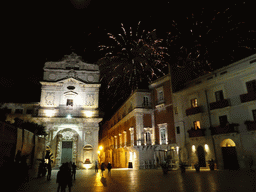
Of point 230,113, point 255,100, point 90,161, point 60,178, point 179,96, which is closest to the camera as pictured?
point 60,178

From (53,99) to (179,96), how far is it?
67.5 ft

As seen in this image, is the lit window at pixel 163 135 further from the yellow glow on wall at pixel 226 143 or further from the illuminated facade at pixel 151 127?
the yellow glow on wall at pixel 226 143

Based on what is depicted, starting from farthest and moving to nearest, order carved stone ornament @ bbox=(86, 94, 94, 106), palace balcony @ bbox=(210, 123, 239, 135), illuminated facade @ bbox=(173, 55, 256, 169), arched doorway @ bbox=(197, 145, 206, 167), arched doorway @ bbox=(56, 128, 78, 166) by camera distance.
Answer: carved stone ornament @ bbox=(86, 94, 94, 106)
arched doorway @ bbox=(56, 128, 78, 166)
arched doorway @ bbox=(197, 145, 206, 167)
palace balcony @ bbox=(210, 123, 239, 135)
illuminated facade @ bbox=(173, 55, 256, 169)

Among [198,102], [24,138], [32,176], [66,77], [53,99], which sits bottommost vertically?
[32,176]

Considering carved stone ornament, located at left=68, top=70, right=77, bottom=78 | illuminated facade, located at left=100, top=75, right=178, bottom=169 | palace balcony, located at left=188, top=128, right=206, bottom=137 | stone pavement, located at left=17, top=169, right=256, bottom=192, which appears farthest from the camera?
carved stone ornament, located at left=68, top=70, right=77, bottom=78

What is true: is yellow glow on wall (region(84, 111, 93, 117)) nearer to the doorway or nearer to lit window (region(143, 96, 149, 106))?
the doorway

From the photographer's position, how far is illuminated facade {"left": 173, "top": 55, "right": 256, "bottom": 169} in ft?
68.3

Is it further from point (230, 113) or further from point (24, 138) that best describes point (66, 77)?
point (230, 113)

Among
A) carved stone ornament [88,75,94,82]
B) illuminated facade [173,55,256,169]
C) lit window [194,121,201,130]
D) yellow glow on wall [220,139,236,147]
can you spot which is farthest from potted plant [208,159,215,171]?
carved stone ornament [88,75,94,82]

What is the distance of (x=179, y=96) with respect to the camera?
29.3 metres

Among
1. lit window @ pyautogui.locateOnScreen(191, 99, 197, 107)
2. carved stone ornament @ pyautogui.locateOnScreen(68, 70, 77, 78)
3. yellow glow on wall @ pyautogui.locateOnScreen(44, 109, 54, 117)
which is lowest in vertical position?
lit window @ pyautogui.locateOnScreen(191, 99, 197, 107)

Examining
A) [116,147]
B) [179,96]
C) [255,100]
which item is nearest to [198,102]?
[179,96]

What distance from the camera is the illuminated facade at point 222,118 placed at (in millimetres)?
20812

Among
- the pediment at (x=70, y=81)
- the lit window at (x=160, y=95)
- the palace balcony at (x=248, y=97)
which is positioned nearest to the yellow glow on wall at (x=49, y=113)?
the pediment at (x=70, y=81)
